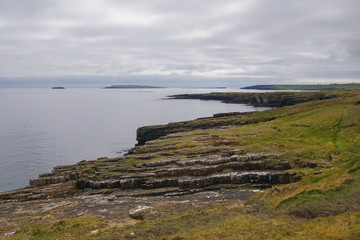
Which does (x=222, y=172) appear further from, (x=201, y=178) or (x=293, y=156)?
(x=293, y=156)

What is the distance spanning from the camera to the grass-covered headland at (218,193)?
18.9m

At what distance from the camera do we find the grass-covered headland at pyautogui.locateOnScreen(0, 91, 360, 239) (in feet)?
62.1

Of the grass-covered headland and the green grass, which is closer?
the grass-covered headland

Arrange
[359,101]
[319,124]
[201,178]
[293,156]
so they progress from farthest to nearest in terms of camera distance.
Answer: [359,101] → [319,124] → [293,156] → [201,178]

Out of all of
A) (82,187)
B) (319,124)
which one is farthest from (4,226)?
(319,124)

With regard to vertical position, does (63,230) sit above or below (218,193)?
above

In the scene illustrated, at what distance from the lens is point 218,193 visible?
98.9ft

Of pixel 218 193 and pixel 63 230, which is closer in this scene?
pixel 63 230

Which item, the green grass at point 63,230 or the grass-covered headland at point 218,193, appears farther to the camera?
the green grass at point 63,230

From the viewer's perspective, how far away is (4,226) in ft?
82.5

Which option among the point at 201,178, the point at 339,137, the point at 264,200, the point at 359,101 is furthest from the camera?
the point at 359,101

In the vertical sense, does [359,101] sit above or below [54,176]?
above

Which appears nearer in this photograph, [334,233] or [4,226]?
[334,233]

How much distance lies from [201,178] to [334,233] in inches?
777
